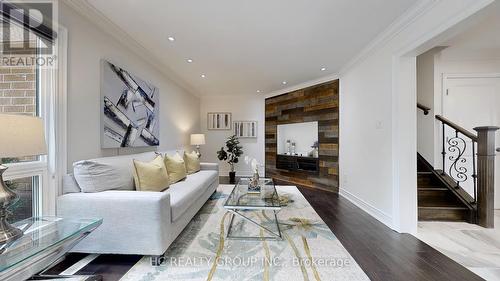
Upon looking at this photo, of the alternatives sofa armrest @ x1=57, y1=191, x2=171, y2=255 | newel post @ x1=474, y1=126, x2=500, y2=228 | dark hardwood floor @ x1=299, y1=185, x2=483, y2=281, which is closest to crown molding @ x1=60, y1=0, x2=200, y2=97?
sofa armrest @ x1=57, y1=191, x2=171, y2=255

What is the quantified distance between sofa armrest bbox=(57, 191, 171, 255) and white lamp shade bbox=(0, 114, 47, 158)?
0.70 meters

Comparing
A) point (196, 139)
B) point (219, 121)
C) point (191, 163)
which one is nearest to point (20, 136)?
point (191, 163)

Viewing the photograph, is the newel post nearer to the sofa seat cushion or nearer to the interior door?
the interior door

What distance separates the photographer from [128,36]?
285cm

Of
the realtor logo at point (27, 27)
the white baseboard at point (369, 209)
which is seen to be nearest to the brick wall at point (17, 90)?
the realtor logo at point (27, 27)

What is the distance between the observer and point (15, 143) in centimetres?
119

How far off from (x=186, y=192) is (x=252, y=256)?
1044 millimetres

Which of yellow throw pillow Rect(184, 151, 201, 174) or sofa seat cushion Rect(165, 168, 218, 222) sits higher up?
yellow throw pillow Rect(184, 151, 201, 174)

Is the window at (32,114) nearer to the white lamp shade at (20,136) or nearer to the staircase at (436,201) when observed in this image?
the white lamp shade at (20,136)

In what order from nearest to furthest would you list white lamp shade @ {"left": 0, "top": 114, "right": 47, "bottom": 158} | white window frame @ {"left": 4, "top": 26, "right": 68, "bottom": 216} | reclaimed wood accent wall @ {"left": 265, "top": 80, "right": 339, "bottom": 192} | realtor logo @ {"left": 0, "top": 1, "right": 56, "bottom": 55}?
white lamp shade @ {"left": 0, "top": 114, "right": 47, "bottom": 158}
realtor logo @ {"left": 0, "top": 1, "right": 56, "bottom": 55}
white window frame @ {"left": 4, "top": 26, "right": 68, "bottom": 216}
reclaimed wood accent wall @ {"left": 265, "top": 80, "right": 339, "bottom": 192}

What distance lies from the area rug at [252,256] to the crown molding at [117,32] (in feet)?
8.27

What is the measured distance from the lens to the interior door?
3.58 m

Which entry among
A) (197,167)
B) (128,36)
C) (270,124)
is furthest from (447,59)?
(128,36)

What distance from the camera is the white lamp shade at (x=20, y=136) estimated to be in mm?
1146
